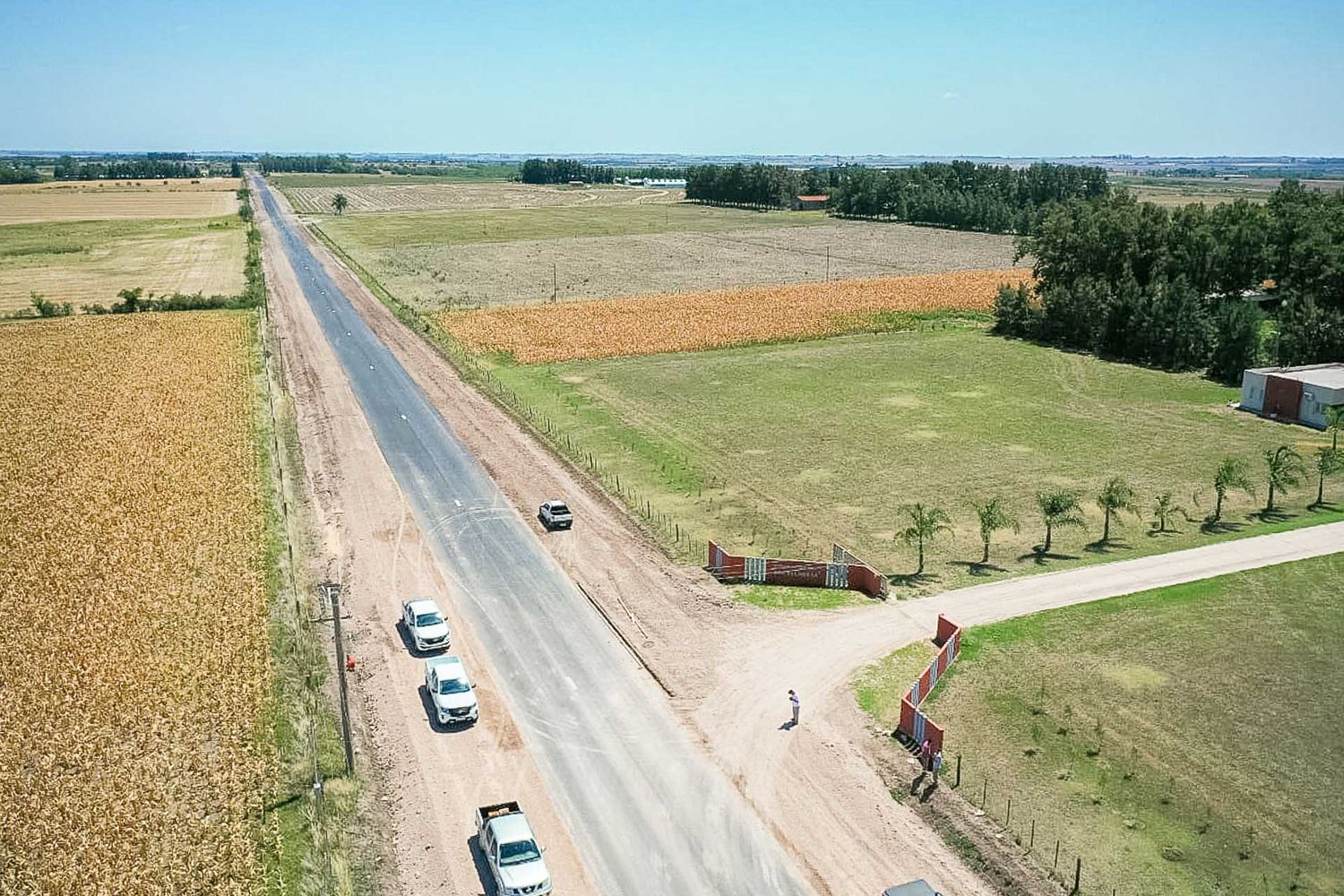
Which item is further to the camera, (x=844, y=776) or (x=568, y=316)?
(x=568, y=316)

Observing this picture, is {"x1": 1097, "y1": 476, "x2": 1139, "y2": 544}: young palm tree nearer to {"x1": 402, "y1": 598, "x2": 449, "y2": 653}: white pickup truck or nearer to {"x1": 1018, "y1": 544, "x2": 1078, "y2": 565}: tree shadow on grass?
{"x1": 1018, "y1": 544, "x2": 1078, "y2": 565}: tree shadow on grass

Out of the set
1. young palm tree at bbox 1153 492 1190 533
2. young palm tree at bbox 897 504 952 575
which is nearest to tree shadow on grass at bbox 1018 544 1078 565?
young palm tree at bbox 897 504 952 575

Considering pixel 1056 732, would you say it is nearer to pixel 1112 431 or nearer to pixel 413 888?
pixel 413 888

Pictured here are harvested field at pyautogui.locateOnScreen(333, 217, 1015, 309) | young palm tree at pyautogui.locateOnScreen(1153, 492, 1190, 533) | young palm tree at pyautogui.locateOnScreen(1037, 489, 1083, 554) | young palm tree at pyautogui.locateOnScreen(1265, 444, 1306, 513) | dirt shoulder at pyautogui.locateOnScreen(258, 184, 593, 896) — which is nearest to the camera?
dirt shoulder at pyautogui.locateOnScreen(258, 184, 593, 896)

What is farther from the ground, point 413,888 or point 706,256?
point 706,256

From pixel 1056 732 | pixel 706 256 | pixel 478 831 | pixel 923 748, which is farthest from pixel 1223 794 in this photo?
pixel 706 256

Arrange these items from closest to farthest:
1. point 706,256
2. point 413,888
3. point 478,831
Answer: point 413,888
point 478,831
point 706,256

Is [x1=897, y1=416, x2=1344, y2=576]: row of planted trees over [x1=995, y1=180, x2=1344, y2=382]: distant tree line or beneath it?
beneath

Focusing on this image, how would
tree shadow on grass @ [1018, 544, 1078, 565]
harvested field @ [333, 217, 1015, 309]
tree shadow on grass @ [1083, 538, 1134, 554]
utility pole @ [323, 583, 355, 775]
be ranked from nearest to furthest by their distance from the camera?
utility pole @ [323, 583, 355, 775] < tree shadow on grass @ [1018, 544, 1078, 565] < tree shadow on grass @ [1083, 538, 1134, 554] < harvested field @ [333, 217, 1015, 309]

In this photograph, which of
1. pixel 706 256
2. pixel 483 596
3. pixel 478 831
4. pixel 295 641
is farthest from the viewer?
pixel 706 256
